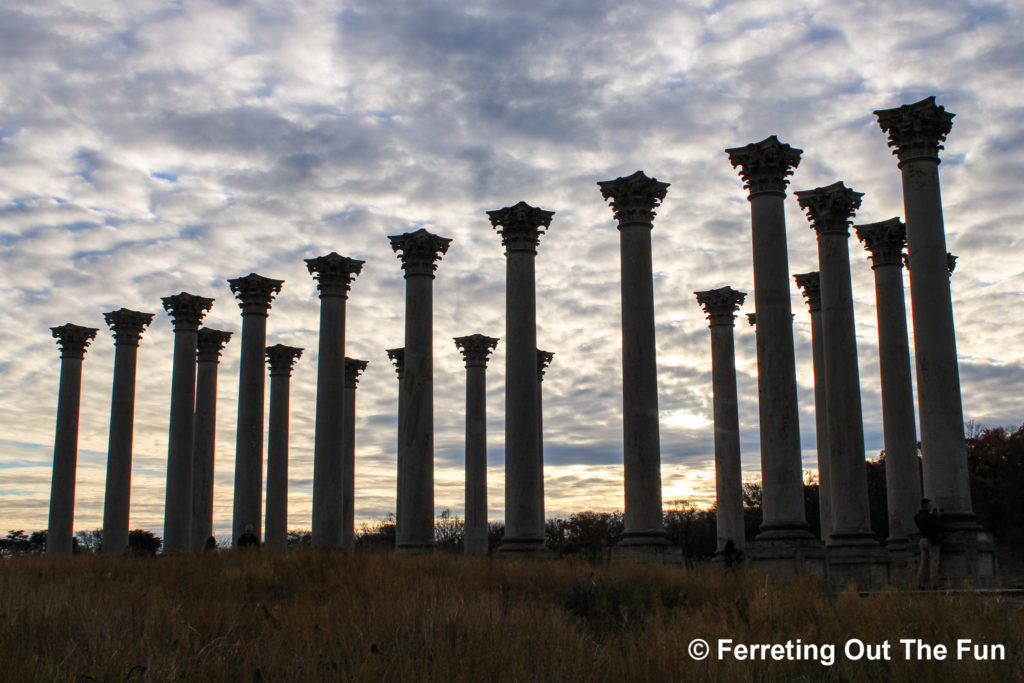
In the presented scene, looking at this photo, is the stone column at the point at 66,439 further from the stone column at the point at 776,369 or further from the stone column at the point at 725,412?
the stone column at the point at 776,369

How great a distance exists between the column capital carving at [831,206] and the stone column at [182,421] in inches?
1416

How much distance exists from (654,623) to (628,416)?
21.1 m

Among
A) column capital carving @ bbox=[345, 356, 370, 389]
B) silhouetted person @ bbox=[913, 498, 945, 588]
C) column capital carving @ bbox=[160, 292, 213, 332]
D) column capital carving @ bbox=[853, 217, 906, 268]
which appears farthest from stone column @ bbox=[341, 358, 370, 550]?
silhouetted person @ bbox=[913, 498, 945, 588]

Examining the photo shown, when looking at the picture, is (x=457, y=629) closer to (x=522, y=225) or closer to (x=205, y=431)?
(x=522, y=225)

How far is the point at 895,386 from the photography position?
4241 cm

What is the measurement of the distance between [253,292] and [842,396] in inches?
1291

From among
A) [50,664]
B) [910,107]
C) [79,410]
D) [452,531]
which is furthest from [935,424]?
[452,531]

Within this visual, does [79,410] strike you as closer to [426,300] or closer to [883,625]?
[426,300]

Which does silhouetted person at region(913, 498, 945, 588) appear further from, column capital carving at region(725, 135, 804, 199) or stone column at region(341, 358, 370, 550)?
stone column at region(341, 358, 370, 550)

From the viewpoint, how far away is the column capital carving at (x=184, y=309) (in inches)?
2247

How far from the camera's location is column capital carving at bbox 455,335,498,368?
63.4 meters

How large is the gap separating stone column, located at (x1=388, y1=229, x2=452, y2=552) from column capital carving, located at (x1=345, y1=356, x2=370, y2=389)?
73.1 feet

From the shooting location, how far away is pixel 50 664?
13258 mm

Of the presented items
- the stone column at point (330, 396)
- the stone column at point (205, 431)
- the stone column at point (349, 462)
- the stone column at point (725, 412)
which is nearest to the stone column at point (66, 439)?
the stone column at point (205, 431)
